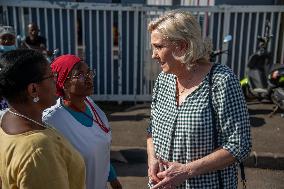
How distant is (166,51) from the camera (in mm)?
2146

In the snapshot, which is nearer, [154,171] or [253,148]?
[154,171]

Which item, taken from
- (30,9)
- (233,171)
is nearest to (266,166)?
(233,171)

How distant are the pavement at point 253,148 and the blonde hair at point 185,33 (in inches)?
106

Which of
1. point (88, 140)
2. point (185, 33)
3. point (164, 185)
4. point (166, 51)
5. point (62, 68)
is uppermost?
point (185, 33)

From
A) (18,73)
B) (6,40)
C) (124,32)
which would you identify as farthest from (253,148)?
(18,73)

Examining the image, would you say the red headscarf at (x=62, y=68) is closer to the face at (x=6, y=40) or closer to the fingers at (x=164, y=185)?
the fingers at (x=164, y=185)

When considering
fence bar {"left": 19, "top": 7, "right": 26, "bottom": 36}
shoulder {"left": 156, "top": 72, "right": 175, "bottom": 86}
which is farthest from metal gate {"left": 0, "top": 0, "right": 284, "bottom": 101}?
shoulder {"left": 156, "top": 72, "right": 175, "bottom": 86}

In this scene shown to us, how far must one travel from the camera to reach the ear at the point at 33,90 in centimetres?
172

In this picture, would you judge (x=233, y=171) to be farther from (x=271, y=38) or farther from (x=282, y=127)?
(x=271, y=38)

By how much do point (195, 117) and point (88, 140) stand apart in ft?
2.18

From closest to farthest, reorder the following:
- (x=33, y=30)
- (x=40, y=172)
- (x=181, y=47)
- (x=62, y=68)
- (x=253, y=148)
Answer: (x=40, y=172) → (x=181, y=47) → (x=62, y=68) → (x=253, y=148) → (x=33, y=30)

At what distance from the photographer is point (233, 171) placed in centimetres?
217

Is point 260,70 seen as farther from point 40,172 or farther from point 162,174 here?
point 40,172

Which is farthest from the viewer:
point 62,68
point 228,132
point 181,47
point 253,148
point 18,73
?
point 253,148
